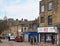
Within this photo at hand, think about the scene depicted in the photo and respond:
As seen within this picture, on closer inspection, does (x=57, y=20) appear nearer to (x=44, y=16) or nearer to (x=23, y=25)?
(x=44, y=16)

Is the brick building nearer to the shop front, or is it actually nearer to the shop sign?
the shop sign

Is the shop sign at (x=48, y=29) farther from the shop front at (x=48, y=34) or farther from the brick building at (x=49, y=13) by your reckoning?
the brick building at (x=49, y=13)

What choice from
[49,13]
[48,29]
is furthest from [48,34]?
[49,13]

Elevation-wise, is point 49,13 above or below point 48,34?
above

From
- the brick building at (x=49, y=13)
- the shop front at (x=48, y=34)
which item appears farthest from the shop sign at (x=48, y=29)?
the brick building at (x=49, y=13)

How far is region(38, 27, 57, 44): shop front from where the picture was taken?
56.7 meters

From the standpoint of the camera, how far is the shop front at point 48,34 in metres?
56.7

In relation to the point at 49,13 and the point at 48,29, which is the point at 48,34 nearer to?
the point at 48,29

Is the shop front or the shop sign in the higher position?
the shop sign

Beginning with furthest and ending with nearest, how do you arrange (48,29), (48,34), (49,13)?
1. (49,13)
2. (48,34)
3. (48,29)

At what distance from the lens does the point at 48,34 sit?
195 ft

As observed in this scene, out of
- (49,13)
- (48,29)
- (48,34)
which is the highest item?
(49,13)

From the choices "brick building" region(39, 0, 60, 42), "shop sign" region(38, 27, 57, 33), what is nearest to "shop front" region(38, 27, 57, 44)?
"shop sign" region(38, 27, 57, 33)

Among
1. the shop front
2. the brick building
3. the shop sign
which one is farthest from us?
the brick building
